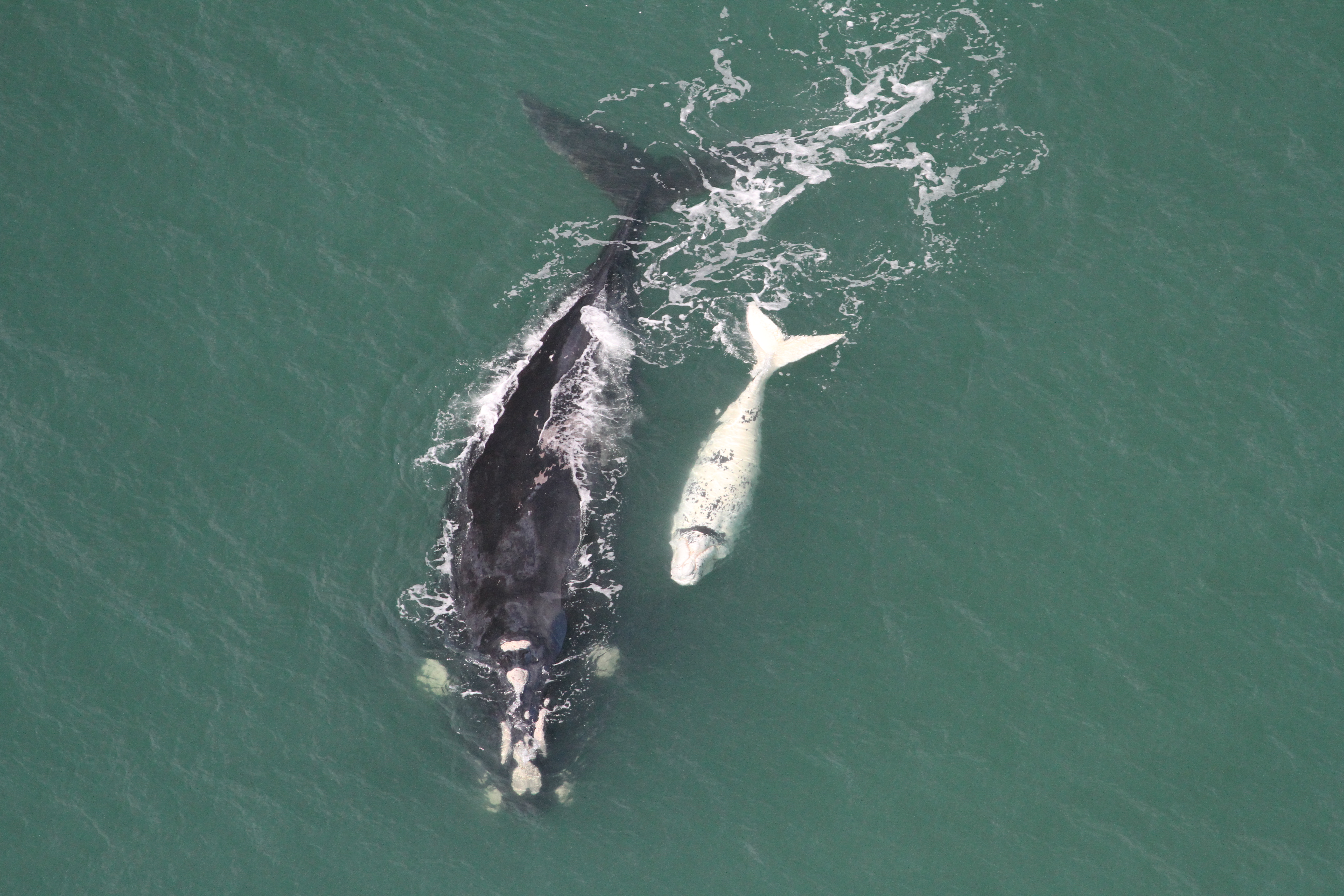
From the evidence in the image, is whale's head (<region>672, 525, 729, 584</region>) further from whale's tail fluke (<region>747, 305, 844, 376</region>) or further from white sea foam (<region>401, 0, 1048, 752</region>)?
whale's tail fluke (<region>747, 305, 844, 376</region>)

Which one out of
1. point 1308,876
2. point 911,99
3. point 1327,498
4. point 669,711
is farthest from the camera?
point 911,99

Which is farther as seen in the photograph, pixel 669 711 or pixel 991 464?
pixel 991 464

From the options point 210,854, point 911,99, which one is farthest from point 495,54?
point 210,854

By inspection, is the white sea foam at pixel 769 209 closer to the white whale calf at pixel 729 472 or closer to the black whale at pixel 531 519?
the black whale at pixel 531 519

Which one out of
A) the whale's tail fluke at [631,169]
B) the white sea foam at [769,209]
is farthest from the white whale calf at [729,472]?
the whale's tail fluke at [631,169]

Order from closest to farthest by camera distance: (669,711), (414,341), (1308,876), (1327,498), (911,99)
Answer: (1308,876), (669,711), (1327,498), (414,341), (911,99)

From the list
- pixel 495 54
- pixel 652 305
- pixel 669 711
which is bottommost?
pixel 669 711

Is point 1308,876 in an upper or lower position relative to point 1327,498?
lower

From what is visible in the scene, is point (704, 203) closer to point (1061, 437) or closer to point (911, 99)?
point (911, 99)
